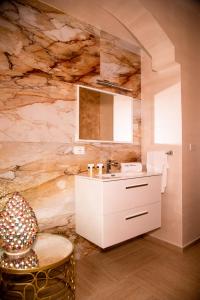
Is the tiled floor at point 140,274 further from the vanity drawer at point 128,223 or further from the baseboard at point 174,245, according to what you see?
the vanity drawer at point 128,223

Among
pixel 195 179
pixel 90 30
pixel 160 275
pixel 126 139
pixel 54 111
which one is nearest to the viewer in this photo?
pixel 160 275

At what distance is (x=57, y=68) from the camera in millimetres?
1892

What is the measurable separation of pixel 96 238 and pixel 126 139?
1188 millimetres

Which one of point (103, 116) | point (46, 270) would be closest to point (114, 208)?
point (46, 270)

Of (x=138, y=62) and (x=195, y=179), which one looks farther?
(x=138, y=62)

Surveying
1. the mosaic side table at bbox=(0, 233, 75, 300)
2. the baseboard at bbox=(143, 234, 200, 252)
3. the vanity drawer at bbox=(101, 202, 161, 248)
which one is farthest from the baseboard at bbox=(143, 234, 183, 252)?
the mosaic side table at bbox=(0, 233, 75, 300)

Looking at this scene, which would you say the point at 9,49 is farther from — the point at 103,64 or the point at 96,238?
the point at 96,238

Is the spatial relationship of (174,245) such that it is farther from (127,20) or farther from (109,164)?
(127,20)

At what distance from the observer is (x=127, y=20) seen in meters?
1.97

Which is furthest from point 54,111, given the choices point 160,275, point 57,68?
point 160,275

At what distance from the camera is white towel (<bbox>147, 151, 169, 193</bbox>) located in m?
2.18

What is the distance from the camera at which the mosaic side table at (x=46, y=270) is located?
1084 mm

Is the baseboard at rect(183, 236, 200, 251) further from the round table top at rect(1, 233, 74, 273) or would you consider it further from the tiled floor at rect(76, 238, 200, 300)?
the round table top at rect(1, 233, 74, 273)

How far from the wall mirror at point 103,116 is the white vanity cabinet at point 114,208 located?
21.2 inches
